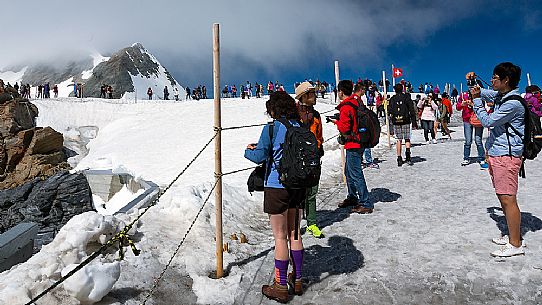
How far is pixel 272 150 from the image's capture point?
12.2ft

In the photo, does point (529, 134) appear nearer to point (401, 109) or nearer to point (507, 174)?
point (507, 174)

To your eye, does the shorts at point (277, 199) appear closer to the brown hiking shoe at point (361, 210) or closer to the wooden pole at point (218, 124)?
the wooden pole at point (218, 124)

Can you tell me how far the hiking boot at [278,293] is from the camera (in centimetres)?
380

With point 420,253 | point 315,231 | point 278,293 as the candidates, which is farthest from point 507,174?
point 278,293

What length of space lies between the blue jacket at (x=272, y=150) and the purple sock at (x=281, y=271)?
0.74 meters

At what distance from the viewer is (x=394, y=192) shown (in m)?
8.12

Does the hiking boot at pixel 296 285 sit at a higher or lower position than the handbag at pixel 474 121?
lower

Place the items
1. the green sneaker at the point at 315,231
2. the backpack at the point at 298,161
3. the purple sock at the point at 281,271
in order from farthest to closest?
the green sneaker at the point at 315,231 → the purple sock at the point at 281,271 → the backpack at the point at 298,161

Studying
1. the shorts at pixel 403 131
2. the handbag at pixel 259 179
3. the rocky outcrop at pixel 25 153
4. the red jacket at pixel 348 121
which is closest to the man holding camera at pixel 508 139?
the red jacket at pixel 348 121

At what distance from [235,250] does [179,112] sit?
26836 mm

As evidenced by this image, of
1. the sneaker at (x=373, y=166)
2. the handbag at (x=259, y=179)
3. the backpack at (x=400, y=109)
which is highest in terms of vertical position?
the backpack at (x=400, y=109)

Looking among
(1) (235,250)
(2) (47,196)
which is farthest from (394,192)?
(2) (47,196)

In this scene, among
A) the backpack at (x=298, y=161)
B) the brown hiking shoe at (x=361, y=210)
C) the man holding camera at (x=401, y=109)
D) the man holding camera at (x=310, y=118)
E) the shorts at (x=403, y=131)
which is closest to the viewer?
the backpack at (x=298, y=161)

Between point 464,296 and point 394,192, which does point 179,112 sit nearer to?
point 394,192
